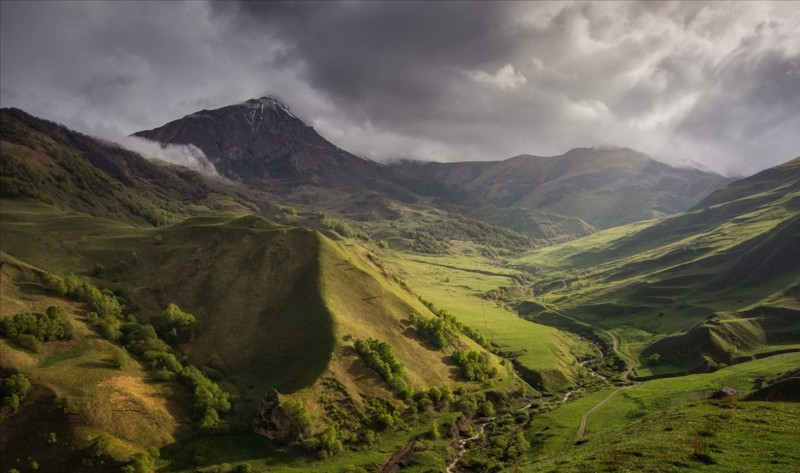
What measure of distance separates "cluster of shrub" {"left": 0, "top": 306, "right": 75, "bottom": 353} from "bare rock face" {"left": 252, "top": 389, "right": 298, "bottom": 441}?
185ft

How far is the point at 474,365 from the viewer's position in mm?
160375

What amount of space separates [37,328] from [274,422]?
65.4 metres

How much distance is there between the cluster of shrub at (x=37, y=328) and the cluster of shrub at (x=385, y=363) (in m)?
81.2

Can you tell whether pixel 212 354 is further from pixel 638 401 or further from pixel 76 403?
pixel 638 401

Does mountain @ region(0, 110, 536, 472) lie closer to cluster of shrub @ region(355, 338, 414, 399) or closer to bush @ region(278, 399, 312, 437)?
bush @ region(278, 399, 312, 437)

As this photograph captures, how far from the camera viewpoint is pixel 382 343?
148m

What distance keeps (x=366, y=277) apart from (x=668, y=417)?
125044 mm

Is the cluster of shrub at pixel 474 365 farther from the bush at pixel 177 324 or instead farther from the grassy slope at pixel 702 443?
the bush at pixel 177 324

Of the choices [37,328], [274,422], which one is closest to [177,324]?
[37,328]

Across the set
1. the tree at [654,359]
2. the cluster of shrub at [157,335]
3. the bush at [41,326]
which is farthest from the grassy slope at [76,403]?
the tree at [654,359]

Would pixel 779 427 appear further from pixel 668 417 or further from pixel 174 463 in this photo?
pixel 174 463

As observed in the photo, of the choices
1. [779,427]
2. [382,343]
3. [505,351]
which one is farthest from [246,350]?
[779,427]

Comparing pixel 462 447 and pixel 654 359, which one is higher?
pixel 654 359

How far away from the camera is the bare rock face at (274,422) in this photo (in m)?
108
